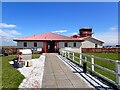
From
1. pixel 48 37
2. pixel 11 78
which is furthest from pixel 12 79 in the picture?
pixel 48 37

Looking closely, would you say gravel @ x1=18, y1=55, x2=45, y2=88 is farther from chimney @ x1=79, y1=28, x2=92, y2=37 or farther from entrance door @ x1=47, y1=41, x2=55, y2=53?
chimney @ x1=79, y1=28, x2=92, y2=37

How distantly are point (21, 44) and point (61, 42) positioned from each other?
6883 millimetres

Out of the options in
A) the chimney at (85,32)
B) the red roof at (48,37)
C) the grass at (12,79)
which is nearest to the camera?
the grass at (12,79)

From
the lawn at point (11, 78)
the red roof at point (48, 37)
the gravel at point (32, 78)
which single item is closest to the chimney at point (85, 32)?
the red roof at point (48, 37)

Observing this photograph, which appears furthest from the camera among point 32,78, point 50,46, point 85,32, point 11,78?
point 85,32

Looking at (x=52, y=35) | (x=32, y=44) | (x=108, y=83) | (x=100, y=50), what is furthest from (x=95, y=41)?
(x=108, y=83)

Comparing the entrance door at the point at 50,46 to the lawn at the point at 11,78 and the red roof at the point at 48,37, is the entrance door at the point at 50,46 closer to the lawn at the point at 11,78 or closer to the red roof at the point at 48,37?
the red roof at the point at 48,37

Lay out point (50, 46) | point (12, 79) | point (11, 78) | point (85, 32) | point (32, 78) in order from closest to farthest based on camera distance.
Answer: point (32, 78), point (12, 79), point (11, 78), point (50, 46), point (85, 32)

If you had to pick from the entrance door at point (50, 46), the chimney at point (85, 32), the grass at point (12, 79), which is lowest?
the grass at point (12, 79)

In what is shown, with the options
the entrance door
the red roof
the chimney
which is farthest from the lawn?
the chimney

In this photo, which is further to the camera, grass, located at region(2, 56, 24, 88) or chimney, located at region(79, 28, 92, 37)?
chimney, located at region(79, 28, 92, 37)

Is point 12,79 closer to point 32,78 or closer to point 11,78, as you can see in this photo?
point 11,78

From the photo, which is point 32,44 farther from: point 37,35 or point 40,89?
point 40,89

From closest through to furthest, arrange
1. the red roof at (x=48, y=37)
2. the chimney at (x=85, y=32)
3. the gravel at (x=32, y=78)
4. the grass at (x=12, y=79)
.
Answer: the gravel at (x=32, y=78) → the grass at (x=12, y=79) → the red roof at (x=48, y=37) → the chimney at (x=85, y=32)
